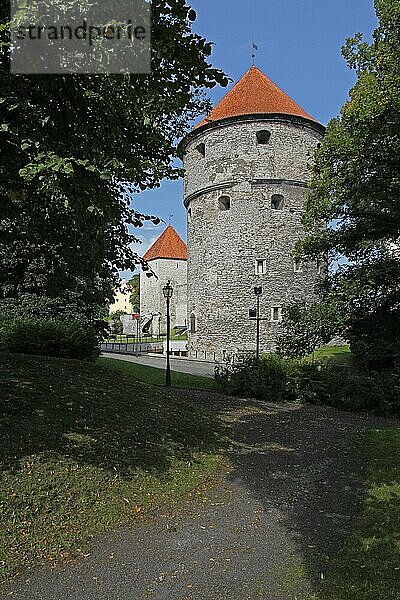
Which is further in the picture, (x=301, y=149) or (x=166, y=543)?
(x=301, y=149)

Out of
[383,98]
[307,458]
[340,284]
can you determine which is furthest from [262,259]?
[307,458]

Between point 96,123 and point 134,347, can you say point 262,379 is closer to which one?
point 96,123

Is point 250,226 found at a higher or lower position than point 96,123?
higher

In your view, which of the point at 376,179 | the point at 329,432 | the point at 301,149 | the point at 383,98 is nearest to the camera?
the point at 329,432

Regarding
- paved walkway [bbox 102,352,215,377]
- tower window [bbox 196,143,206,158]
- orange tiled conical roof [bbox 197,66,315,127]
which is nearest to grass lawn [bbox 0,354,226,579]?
paved walkway [bbox 102,352,215,377]

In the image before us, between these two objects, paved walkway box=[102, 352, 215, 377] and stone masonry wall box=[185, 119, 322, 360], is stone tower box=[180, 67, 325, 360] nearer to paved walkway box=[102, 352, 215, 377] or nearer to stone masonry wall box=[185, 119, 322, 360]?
stone masonry wall box=[185, 119, 322, 360]

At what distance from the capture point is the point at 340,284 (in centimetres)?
1688

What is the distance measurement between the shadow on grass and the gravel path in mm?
1018

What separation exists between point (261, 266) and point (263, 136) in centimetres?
800

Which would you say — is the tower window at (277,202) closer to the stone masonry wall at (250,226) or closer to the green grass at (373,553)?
the stone masonry wall at (250,226)

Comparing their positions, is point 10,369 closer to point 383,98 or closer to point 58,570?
point 58,570

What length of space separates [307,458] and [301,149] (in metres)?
27.0

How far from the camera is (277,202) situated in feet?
109

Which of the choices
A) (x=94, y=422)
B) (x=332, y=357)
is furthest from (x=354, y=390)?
(x=332, y=357)
